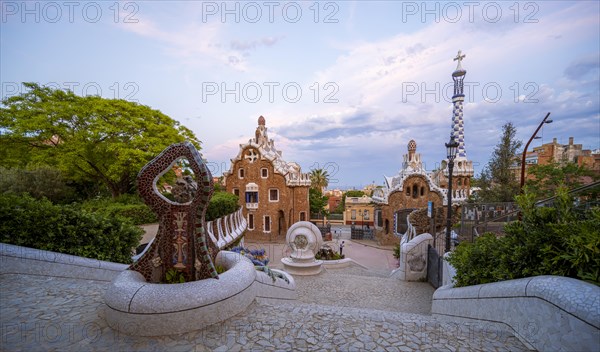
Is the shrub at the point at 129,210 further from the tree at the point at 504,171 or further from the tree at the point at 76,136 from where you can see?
the tree at the point at 504,171

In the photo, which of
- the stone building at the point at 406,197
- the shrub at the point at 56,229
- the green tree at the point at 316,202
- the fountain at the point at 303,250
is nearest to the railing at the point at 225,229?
the fountain at the point at 303,250

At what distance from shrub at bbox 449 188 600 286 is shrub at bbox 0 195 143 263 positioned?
8.02 m

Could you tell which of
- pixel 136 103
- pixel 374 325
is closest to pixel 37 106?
pixel 136 103

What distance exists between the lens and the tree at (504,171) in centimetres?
1783

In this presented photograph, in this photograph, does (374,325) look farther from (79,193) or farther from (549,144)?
(549,144)

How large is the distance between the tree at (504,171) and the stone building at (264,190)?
14651 millimetres

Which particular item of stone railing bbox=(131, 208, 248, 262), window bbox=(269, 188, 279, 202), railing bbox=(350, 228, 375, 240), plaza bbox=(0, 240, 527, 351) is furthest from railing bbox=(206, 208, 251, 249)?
railing bbox=(350, 228, 375, 240)

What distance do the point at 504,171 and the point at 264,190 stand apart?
62.1 feet

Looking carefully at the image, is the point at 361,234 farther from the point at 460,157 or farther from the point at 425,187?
the point at 460,157

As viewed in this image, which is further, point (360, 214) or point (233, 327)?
point (360, 214)

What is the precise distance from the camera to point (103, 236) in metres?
6.32

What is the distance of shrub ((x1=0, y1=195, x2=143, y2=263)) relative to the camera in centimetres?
564

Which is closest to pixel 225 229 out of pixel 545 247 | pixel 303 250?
pixel 303 250

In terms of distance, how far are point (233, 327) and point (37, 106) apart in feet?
63.6
